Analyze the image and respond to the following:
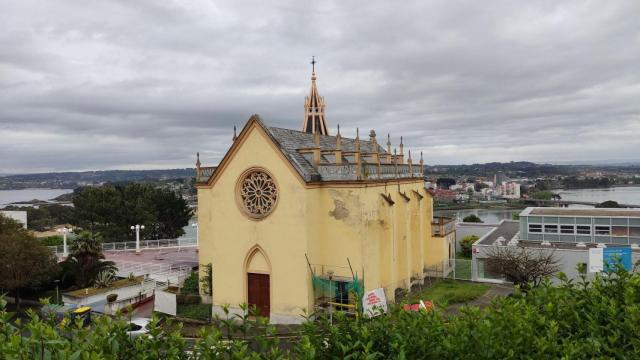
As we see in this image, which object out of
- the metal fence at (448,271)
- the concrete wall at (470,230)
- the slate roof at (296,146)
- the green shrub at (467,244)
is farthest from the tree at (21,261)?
the concrete wall at (470,230)

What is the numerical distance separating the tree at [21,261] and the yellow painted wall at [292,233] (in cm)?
1149

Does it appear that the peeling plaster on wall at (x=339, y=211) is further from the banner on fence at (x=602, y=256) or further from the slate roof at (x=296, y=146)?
the banner on fence at (x=602, y=256)

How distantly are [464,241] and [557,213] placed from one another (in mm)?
9665

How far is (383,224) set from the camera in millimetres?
23938

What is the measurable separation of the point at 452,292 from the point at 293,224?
35.0 ft

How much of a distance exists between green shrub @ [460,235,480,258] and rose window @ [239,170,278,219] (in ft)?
74.8

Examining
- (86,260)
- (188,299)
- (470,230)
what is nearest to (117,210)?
Answer: (86,260)

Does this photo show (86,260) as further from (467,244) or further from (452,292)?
(467,244)

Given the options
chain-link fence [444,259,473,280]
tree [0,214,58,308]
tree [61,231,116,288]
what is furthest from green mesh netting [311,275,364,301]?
tree [0,214,58,308]

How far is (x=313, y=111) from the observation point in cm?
3750

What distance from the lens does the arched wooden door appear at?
23531mm

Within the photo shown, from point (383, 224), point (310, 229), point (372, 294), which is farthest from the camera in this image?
point (383, 224)

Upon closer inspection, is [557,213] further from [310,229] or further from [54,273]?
[54,273]

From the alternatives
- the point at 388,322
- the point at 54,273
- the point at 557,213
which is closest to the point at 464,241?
the point at 557,213
